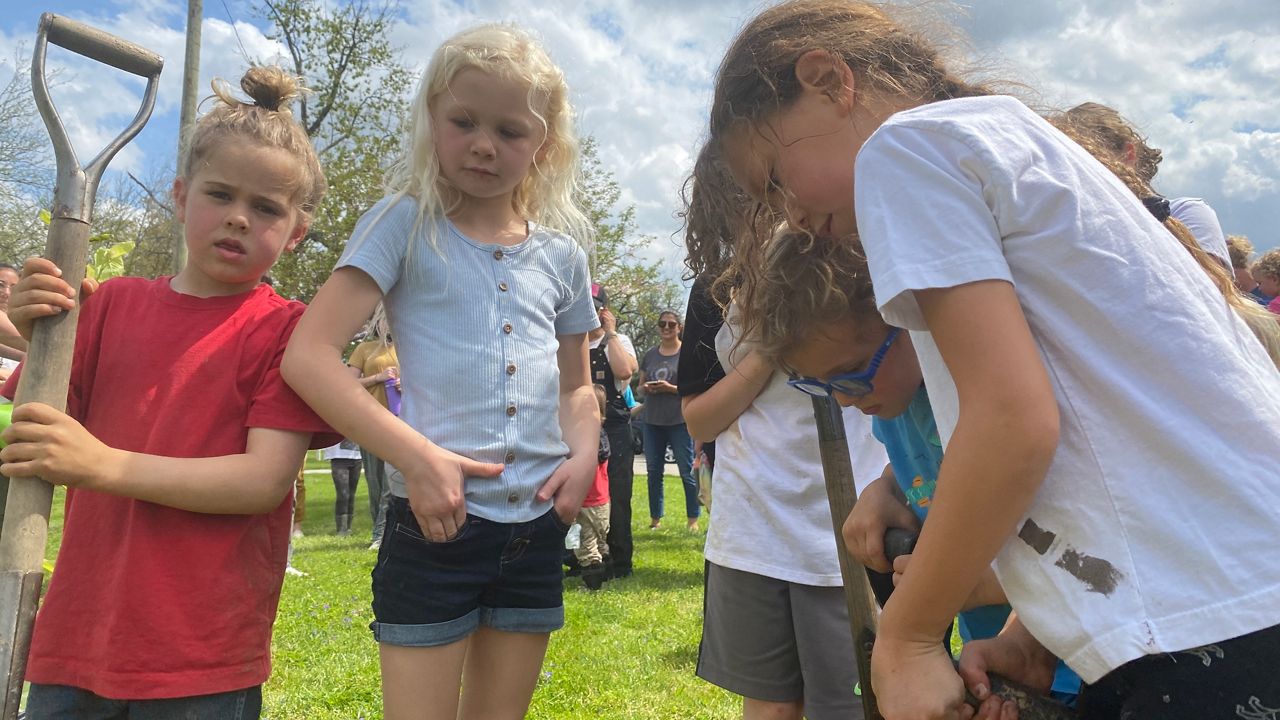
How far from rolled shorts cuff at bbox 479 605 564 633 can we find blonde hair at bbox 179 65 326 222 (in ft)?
3.52

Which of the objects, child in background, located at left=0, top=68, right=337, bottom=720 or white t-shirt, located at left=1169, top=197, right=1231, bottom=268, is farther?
white t-shirt, located at left=1169, top=197, right=1231, bottom=268

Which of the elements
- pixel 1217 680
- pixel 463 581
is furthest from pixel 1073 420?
pixel 463 581

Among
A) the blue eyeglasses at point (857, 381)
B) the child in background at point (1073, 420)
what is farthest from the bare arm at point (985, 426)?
the blue eyeglasses at point (857, 381)

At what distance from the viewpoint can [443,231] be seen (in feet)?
6.55

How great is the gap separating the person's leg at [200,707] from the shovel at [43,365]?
8.3 inches

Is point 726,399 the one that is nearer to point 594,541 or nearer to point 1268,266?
point 594,541

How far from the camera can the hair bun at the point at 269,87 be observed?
83.2 inches

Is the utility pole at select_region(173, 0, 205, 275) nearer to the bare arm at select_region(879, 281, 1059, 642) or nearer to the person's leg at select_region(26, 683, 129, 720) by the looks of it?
the person's leg at select_region(26, 683, 129, 720)

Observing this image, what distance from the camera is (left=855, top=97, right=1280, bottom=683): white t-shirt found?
1.00m

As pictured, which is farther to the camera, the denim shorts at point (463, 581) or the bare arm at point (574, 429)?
the bare arm at point (574, 429)

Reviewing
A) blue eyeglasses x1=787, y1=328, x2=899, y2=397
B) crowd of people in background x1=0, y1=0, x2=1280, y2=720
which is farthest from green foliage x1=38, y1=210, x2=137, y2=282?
blue eyeglasses x1=787, y1=328, x2=899, y2=397

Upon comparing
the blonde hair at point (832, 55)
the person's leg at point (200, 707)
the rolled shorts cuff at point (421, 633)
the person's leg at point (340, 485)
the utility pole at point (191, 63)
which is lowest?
the person's leg at point (340, 485)

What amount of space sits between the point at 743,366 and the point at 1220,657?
1.57m

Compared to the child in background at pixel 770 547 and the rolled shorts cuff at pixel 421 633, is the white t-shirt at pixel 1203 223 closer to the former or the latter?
the child in background at pixel 770 547
